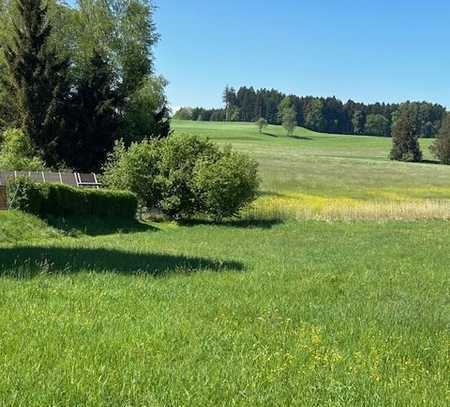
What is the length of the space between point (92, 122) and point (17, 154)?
24.2 feet

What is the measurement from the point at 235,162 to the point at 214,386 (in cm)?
2710

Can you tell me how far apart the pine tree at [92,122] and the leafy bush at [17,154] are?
151 inches

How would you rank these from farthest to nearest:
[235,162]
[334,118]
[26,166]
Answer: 1. [334,118]
2. [26,166]
3. [235,162]

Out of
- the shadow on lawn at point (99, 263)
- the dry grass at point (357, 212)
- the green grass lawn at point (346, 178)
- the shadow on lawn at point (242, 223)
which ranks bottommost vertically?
the green grass lawn at point (346, 178)

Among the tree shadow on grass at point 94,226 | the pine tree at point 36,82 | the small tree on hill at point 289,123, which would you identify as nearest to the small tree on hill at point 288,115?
the small tree on hill at point 289,123

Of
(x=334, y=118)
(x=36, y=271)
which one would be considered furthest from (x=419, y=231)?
(x=334, y=118)

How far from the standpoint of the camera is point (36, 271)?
404 inches

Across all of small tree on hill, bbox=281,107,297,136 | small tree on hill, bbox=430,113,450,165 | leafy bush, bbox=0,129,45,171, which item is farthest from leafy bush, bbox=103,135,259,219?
small tree on hill, bbox=281,107,297,136

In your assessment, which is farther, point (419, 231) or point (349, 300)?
point (419, 231)

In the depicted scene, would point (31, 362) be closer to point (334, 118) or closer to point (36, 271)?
point (36, 271)

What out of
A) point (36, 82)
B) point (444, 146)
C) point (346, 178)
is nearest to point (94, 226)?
point (36, 82)

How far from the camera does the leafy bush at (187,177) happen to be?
31.2 meters

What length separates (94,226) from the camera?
26.9 meters

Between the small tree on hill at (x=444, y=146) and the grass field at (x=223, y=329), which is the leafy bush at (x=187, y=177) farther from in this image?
the small tree on hill at (x=444, y=146)
